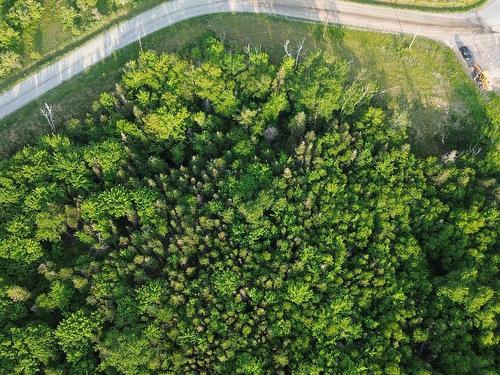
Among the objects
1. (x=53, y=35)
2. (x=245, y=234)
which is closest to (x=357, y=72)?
(x=245, y=234)

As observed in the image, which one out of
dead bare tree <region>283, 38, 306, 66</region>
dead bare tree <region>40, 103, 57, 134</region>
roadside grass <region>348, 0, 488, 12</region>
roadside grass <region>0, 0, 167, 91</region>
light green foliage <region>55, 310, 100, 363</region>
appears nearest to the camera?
light green foliage <region>55, 310, 100, 363</region>

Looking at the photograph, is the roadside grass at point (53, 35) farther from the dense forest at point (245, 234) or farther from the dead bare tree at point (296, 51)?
the dead bare tree at point (296, 51)

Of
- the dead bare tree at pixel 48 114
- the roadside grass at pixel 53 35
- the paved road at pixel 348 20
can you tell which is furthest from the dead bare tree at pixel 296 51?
the dead bare tree at pixel 48 114

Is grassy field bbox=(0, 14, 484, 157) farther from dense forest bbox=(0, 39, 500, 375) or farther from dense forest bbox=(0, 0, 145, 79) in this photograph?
dense forest bbox=(0, 0, 145, 79)

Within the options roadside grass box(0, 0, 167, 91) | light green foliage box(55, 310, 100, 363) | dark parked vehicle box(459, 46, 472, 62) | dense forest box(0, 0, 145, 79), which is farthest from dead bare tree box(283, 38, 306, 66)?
light green foliage box(55, 310, 100, 363)

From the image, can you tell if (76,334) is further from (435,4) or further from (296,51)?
(435,4)

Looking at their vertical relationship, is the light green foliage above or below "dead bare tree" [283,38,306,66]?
below
